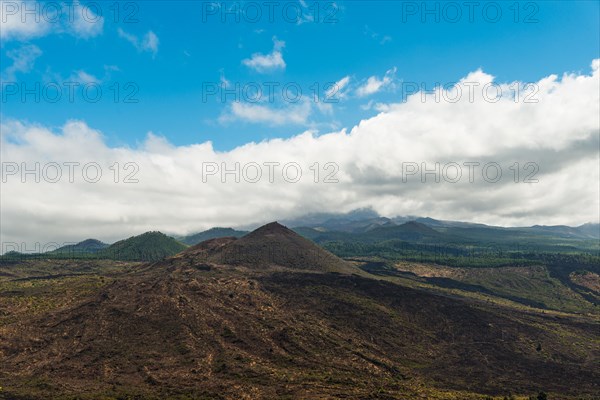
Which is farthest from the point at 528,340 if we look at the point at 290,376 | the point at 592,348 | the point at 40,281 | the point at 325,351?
the point at 40,281

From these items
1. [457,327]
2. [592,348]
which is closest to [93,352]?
[457,327]

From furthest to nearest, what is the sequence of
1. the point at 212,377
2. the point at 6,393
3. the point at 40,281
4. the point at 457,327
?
the point at 40,281
the point at 457,327
the point at 212,377
the point at 6,393

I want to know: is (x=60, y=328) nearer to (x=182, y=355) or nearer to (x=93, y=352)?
(x=93, y=352)

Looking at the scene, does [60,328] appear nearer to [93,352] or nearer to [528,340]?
[93,352]

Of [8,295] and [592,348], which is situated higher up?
[8,295]

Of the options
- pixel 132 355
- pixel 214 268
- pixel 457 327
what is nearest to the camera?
pixel 132 355

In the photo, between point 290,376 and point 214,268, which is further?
point 214,268
